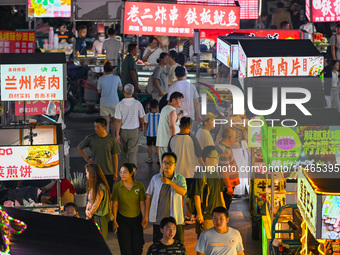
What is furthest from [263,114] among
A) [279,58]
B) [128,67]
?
[128,67]

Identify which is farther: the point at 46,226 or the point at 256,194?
the point at 256,194

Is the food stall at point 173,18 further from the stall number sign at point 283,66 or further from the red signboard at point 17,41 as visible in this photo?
the stall number sign at point 283,66

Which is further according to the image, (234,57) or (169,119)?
(234,57)

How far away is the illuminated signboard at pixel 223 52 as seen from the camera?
1428 cm

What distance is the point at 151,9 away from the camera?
17.3 m

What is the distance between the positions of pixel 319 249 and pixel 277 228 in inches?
82.0

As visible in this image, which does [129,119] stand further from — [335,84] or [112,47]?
[112,47]

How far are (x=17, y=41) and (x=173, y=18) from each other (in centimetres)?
398

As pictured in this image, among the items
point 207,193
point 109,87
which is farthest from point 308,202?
point 109,87

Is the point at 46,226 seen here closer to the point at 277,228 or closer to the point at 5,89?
the point at 277,228

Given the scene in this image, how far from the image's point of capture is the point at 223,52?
14.9 metres

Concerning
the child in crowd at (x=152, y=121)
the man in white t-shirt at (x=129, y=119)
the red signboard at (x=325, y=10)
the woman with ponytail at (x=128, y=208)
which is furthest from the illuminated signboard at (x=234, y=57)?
the red signboard at (x=325, y=10)

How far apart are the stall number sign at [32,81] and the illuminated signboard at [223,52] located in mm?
4039

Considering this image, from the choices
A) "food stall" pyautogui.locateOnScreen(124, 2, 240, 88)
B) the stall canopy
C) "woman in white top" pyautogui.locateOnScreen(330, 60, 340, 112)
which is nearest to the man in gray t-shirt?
the stall canopy
